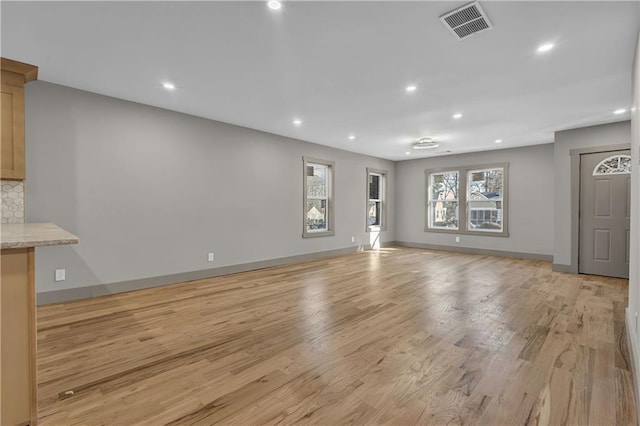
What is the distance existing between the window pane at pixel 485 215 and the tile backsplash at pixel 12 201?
27.6 ft

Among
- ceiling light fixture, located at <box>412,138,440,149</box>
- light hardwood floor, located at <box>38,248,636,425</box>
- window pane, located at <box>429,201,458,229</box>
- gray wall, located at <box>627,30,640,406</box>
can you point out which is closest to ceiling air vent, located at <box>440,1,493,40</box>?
gray wall, located at <box>627,30,640,406</box>

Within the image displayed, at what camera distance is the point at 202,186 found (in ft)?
15.9

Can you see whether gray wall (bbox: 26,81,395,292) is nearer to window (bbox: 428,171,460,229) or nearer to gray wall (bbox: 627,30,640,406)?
window (bbox: 428,171,460,229)

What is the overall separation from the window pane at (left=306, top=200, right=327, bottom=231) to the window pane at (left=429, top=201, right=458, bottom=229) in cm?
A: 329

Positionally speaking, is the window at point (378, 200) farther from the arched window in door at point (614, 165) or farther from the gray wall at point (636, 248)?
the gray wall at point (636, 248)

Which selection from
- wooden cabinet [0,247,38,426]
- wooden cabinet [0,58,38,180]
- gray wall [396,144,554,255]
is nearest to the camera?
wooden cabinet [0,247,38,426]

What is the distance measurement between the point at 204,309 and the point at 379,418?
2.40 metres

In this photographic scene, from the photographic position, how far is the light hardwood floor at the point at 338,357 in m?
1.73

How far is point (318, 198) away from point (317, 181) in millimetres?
406

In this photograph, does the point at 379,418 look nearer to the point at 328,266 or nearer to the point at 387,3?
the point at 387,3

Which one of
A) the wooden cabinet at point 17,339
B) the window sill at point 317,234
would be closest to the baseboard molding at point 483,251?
the window sill at point 317,234

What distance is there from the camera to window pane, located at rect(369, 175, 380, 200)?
339 inches

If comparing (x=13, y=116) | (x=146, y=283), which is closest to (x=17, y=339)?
(x=13, y=116)

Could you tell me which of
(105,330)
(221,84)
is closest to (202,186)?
(221,84)
